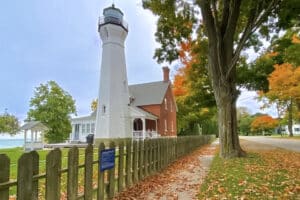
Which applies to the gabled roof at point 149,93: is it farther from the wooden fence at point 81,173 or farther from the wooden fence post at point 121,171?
the wooden fence post at point 121,171

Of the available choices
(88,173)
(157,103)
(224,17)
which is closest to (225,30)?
(224,17)

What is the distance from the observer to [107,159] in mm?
5410

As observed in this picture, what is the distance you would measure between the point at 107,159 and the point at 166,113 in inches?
1127

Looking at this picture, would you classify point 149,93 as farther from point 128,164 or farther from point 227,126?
point 128,164

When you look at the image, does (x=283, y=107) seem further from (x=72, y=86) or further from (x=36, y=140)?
(x=36, y=140)

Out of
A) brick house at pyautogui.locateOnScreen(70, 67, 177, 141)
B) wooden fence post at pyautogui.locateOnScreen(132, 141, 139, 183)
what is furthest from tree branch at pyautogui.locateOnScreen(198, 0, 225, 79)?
brick house at pyautogui.locateOnScreen(70, 67, 177, 141)

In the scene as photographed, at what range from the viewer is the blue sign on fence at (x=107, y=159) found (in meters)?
5.20

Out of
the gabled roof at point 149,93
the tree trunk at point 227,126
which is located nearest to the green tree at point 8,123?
the gabled roof at point 149,93

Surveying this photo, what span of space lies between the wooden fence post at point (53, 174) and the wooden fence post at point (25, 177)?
1.37 feet

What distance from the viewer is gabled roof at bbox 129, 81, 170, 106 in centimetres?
3231

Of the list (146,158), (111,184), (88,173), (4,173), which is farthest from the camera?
(146,158)

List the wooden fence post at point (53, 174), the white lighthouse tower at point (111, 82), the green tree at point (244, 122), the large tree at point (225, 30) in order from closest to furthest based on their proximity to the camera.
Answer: the wooden fence post at point (53, 174), the large tree at point (225, 30), the white lighthouse tower at point (111, 82), the green tree at point (244, 122)

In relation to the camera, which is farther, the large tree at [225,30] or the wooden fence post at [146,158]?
the large tree at [225,30]

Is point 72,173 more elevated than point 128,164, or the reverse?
point 72,173
